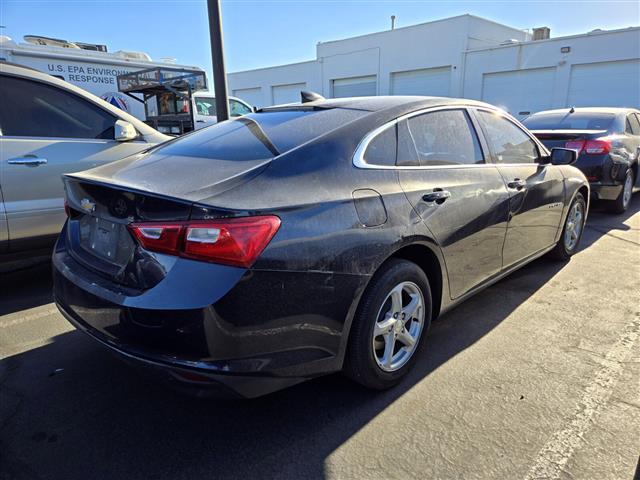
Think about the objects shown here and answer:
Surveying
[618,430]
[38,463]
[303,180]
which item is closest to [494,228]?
[618,430]

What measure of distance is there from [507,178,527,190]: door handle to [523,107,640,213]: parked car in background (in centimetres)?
352

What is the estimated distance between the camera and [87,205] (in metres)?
2.42

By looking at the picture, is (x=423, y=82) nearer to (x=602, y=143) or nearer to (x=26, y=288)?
(x=602, y=143)

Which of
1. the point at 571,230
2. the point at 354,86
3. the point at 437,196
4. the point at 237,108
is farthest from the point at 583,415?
the point at 354,86

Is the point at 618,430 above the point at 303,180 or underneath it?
underneath

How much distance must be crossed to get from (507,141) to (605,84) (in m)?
19.3

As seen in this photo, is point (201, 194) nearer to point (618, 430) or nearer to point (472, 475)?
point (472, 475)

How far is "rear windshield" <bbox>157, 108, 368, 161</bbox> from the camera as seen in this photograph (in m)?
2.45

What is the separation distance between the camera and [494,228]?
10.9 ft

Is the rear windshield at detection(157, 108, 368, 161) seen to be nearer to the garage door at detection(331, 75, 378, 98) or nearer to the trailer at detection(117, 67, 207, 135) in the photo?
the trailer at detection(117, 67, 207, 135)

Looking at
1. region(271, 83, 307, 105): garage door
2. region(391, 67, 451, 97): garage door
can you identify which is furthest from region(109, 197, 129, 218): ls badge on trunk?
region(271, 83, 307, 105): garage door

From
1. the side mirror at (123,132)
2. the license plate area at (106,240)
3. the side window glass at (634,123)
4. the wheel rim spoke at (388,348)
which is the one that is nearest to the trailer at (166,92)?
the side mirror at (123,132)

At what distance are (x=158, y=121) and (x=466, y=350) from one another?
31.1ft

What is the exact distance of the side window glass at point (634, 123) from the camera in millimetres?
7609
